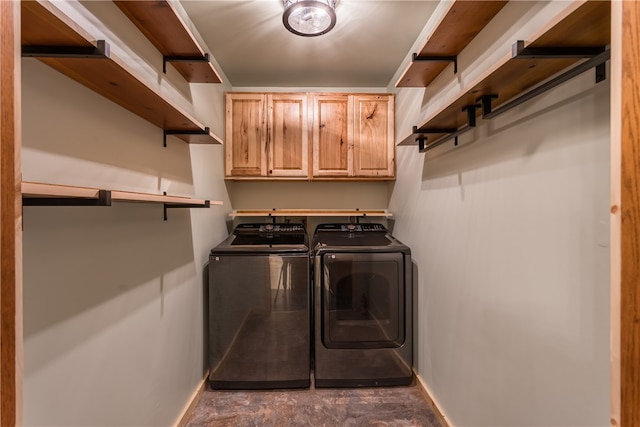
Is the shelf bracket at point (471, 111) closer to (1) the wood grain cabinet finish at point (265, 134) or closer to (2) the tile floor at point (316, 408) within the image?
(1) the wood grain cabinet finish at point (265, 134)

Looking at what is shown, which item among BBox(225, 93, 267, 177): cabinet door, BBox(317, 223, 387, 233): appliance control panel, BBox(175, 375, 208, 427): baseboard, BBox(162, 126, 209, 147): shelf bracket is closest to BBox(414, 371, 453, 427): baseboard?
BBox(317, 223, 387, 233): appliance control panel

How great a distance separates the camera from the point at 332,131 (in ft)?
8.42

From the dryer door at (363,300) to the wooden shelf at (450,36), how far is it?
1.26 m

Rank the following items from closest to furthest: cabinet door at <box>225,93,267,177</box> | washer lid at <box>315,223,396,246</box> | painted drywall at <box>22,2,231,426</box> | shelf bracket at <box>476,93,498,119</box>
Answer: painted drywall at <box>22,2,231,426</box>
shelf bracket at <box>476,93,498,119</box>
washer lid at <box>315,223,396,246</box>
cabinet door at <box>225,93,267,177</box>

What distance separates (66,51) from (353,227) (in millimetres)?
2237

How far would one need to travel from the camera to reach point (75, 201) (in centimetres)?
76

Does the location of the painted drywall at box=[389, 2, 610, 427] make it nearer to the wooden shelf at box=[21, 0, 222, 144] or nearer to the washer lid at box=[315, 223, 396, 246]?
the washer lid at box=[315, 223, 396, 246]

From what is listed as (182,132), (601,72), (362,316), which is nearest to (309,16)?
(182,132)

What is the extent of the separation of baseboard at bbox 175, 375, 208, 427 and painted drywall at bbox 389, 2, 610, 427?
1.64 metres

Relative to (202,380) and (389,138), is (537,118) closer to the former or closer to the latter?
(389,138)

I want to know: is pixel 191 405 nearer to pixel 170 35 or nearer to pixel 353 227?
pixel 353 227

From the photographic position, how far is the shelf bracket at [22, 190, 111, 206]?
0.72 metres

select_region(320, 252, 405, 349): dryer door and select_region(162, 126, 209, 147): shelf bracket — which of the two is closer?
select_region(162, 126, 209, 147): shelf bracket

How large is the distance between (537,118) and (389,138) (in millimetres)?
1629
